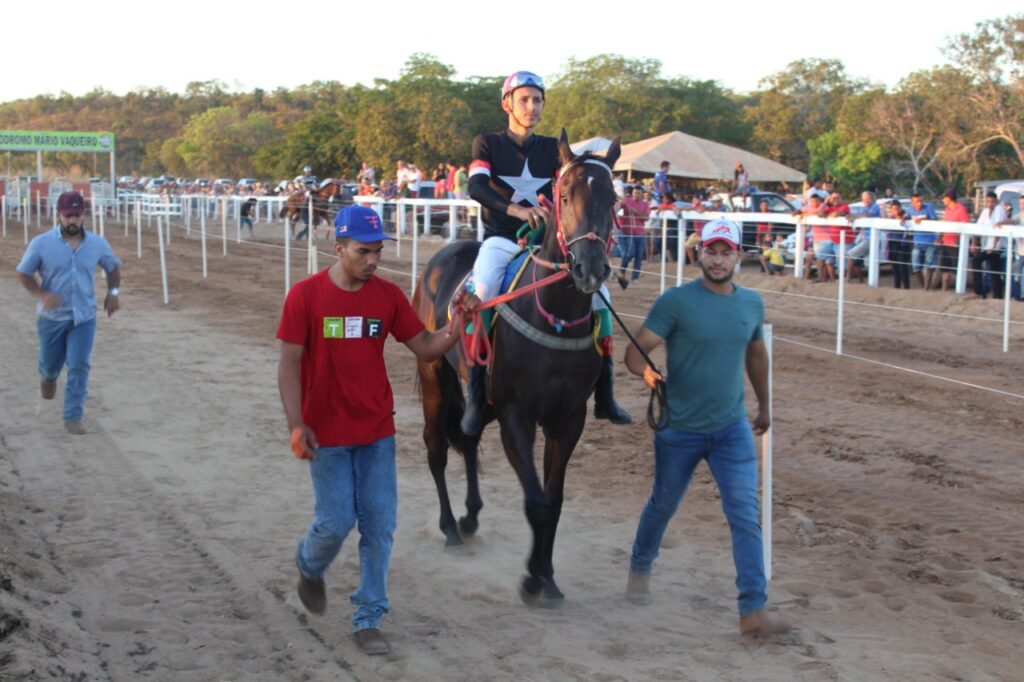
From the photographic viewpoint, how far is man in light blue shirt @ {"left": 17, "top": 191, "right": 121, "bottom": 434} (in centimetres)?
949

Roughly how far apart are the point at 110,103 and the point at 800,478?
484 ft

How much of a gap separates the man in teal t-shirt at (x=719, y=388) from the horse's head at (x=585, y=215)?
0.35 metres

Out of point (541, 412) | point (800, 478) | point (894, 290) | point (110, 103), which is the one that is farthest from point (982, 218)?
point (110, 103)

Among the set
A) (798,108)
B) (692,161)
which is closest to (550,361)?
(692,161)

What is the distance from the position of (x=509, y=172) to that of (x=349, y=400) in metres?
2.08

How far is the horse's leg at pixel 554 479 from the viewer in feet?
18.8

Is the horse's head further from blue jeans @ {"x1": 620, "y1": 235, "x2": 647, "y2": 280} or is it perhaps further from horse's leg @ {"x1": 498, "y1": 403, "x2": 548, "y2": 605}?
blue jeans @ {"x1": 620, "y1": 235, "x2": 647, "y2": 280}

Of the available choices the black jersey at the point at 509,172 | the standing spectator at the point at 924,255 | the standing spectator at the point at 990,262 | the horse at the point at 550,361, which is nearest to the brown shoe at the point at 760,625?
the horse at the point at 550,361

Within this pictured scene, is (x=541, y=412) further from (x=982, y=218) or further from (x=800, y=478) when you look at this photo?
(x=982, y=218)

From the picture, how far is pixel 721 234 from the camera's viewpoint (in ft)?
16.9

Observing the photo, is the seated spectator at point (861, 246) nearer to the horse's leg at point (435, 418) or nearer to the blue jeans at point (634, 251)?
the blue jeans at point (634, 251)

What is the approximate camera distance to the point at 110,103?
142m

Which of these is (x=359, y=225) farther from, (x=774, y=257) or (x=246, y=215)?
(x=246, y=215)

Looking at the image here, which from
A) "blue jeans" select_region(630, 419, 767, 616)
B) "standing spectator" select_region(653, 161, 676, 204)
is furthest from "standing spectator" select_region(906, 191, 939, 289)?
"blue jeans" select_region(630, 419, 767, 616)
